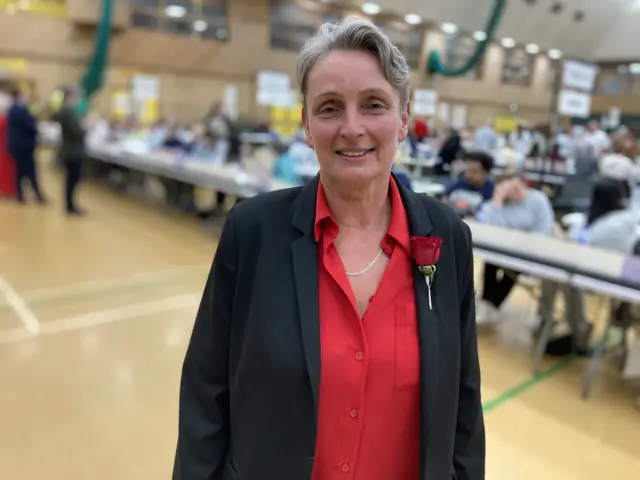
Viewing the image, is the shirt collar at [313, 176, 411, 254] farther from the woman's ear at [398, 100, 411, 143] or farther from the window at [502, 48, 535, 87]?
the window at [502, 48, 535, 87]

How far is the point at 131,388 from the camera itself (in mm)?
3369

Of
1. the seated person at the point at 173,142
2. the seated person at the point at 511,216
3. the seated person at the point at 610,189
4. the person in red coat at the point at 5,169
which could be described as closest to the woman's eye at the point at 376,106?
the seated person at the point at 511,216

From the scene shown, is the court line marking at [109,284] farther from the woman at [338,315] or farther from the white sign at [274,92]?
the white sign at [274,92]

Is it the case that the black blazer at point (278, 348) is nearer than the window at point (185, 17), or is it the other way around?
the black blazer at point (278, 348)

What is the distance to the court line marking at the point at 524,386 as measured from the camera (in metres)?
3.37

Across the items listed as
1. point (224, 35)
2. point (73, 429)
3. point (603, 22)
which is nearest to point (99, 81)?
point (224, 35)

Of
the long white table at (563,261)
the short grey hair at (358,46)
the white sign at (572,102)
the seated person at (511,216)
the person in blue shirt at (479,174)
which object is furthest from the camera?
the white sign at (572,102)

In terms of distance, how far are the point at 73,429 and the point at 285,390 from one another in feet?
7.51

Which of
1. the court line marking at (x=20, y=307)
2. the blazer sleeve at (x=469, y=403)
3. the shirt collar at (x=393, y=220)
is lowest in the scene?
the court line marking at (x=20, y=307)

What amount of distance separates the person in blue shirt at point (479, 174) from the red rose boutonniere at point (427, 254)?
4390 mm

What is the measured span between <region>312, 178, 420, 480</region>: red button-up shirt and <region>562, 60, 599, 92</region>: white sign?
6.81m

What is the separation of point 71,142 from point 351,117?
7924 millimetres

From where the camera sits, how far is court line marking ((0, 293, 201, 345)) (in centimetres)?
409

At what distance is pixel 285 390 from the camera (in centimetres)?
108
